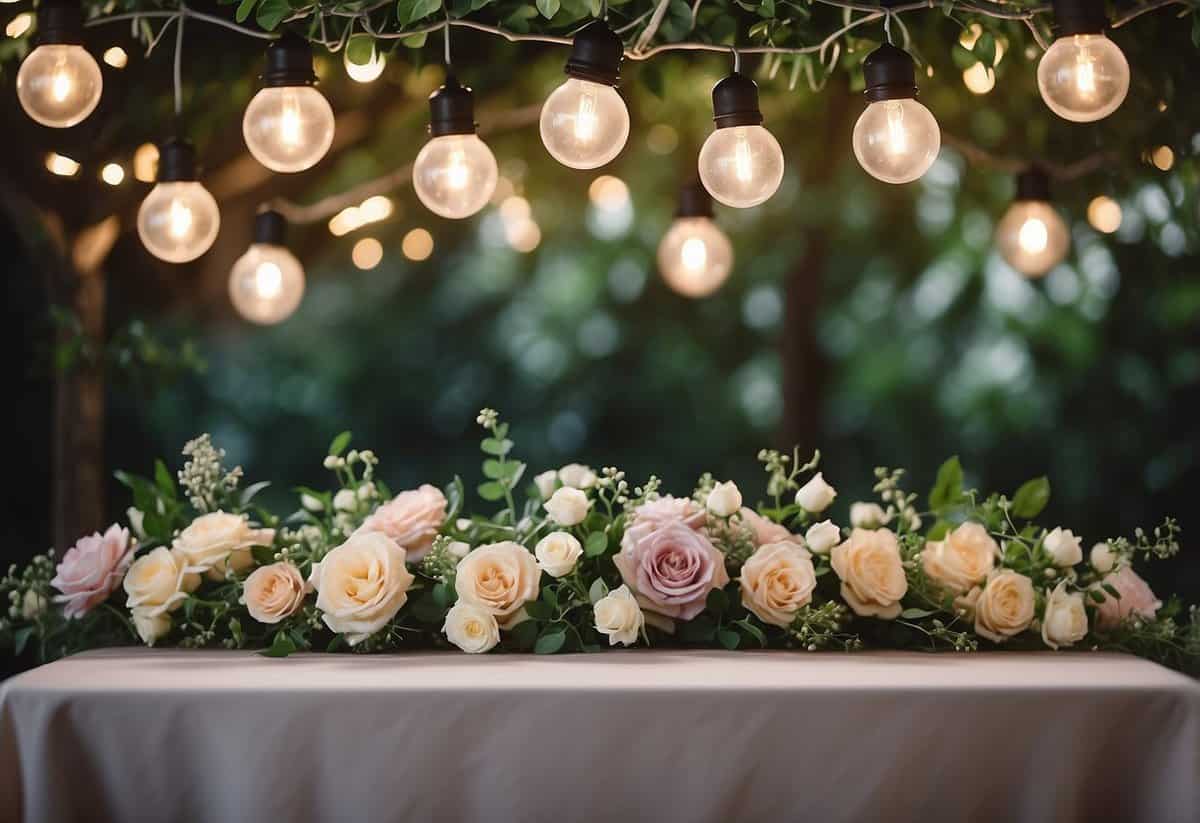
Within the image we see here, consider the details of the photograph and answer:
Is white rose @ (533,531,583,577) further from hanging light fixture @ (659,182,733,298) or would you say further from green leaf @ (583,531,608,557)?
hanging light fixture @ (659,182,733,298)

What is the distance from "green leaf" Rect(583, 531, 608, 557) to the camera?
1878 mm

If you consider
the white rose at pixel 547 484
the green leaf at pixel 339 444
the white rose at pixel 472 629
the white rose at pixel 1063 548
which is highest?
the green leaf at pixel 339 444

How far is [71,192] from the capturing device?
2.64 meters

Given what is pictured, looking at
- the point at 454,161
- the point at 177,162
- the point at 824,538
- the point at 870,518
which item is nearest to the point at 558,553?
the point at 824,538

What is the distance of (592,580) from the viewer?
6.30 feet

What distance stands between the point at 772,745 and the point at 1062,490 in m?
4.19

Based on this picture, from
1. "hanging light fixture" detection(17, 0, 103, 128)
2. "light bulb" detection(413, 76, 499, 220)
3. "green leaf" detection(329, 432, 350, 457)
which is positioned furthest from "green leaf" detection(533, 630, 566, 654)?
"hanging light fixture" detection(17, 0, 103, 128)

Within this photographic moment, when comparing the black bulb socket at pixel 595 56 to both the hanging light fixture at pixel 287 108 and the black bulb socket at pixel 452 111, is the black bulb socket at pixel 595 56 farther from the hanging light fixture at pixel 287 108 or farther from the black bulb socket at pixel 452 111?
the hanging light fixture at pixel 287 108

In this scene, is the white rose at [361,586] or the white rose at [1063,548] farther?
the white rose at [1063,548]

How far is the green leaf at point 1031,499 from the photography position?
6.66 ft

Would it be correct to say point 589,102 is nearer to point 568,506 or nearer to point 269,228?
point 568,506

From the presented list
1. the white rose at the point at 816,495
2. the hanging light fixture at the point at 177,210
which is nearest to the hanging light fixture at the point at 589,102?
the white rose at the point at 816,495

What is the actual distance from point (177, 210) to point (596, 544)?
3.41ft

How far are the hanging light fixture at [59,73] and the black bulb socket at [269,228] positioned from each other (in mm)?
610
